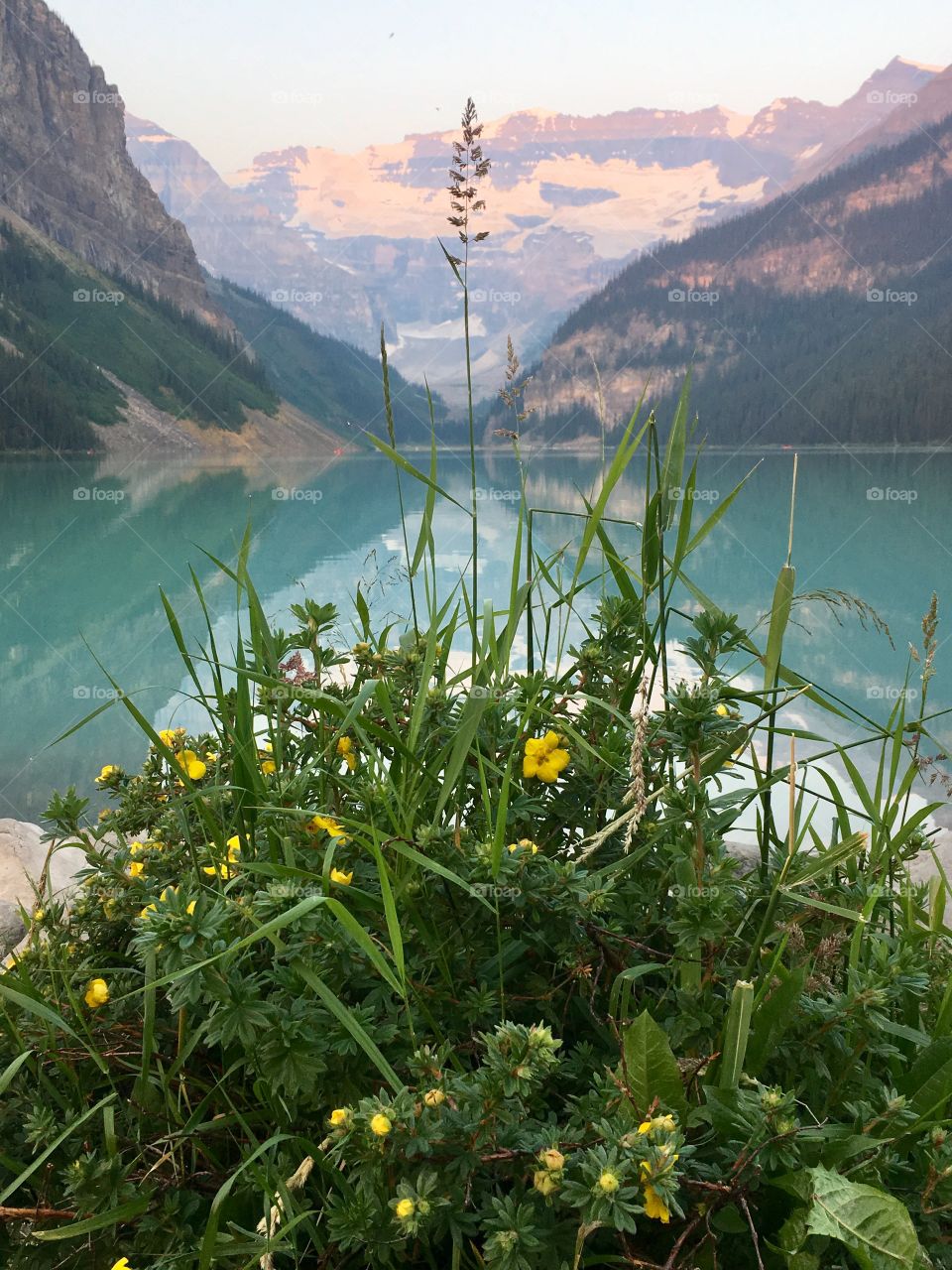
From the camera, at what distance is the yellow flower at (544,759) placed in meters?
1.43

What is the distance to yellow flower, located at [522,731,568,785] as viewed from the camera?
1429 mm

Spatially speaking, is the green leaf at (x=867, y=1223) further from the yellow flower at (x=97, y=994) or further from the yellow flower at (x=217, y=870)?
the yellow flower at (x=97, y=994)

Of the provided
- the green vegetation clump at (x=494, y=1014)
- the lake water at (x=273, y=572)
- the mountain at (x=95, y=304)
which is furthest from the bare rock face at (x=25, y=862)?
the mountain at (x=95, y=304)

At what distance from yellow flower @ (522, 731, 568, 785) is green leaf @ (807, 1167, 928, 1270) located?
64 cm

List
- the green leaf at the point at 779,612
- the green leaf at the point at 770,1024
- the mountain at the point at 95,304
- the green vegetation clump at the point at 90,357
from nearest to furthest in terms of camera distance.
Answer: the green leaf at the point at 770,1024 < the green leaf at the point at 779,612 < the green vegetation clump at the point at 90,357 < the mountain at the point at 95,304

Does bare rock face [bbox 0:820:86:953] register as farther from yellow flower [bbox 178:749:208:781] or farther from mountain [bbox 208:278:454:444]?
mountain [bbox 208:278:454:444]

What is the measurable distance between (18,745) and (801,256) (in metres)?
195

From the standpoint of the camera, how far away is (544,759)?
4.73ft

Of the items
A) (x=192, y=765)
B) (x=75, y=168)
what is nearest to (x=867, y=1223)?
(x=192, y=765)

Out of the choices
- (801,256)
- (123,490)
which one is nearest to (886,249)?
(801,256)

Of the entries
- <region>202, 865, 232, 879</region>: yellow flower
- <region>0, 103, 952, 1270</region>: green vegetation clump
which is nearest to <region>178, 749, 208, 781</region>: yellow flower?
<region>0, 103, 952, 1270</region>: green vegetation clump

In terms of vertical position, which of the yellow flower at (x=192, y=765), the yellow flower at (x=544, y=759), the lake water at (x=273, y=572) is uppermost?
the yellow flower at (x=544, y=759)

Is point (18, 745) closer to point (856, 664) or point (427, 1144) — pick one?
point (427, 1144)

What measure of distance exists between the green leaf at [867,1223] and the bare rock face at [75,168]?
143 meters
